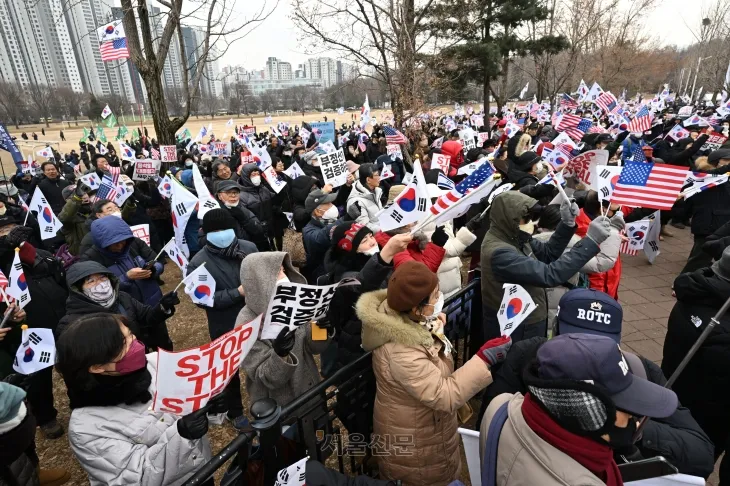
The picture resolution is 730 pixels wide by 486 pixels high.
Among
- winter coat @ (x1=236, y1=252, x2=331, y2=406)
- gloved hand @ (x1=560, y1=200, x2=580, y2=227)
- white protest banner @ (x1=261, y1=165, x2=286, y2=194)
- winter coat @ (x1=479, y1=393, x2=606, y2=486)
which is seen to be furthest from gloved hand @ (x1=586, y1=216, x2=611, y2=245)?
white protest banner @ (x1=261, y1=165, x2=286, y2=194)

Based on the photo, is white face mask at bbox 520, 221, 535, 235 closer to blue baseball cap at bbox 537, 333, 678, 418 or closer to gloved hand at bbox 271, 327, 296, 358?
blue baseball cap at bbox 537, 333, 678, 418

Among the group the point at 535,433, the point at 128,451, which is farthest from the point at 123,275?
the point at 535,433

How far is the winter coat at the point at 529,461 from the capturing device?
1.36 m

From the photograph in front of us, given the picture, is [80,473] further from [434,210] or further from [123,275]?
[434,210]

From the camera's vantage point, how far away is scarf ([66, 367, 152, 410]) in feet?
6.42

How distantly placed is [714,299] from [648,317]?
130 inches

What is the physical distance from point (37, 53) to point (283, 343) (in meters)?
122

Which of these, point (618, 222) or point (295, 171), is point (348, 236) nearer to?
point (618, 222)

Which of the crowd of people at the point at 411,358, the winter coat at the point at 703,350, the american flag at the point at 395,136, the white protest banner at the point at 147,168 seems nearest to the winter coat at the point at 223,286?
the crowd of people at the point at 411,358

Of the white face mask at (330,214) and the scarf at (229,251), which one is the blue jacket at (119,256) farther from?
the white face mask at (330,214)

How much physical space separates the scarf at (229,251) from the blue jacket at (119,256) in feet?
2.79

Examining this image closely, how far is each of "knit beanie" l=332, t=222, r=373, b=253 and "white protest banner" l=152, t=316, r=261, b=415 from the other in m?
1.59

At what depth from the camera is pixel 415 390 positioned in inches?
85.3

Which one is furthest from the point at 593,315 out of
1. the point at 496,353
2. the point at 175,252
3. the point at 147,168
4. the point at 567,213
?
the point at 147,168
